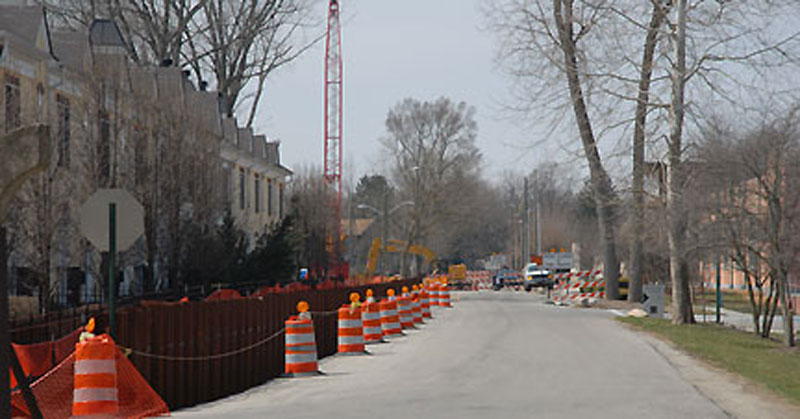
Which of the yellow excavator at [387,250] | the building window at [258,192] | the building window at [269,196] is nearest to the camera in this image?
the building window at [258,192]

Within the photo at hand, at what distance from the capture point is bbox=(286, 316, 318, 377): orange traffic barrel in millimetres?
17562

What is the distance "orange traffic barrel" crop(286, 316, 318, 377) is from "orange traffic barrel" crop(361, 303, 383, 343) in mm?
6726

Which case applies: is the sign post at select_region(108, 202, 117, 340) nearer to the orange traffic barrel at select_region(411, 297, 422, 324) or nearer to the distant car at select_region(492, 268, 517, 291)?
the orange traffic barrel at select_region(411, 297, 422, 324)

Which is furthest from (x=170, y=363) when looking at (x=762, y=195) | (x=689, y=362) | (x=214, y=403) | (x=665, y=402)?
(x=762, y=195)

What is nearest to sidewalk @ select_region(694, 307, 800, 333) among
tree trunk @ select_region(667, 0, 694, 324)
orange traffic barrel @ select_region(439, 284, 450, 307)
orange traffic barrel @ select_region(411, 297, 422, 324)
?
tree trunk @ select_region(667, 0, 694, 324)

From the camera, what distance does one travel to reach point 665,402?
14.1 m

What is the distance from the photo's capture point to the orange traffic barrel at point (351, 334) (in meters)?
21.3

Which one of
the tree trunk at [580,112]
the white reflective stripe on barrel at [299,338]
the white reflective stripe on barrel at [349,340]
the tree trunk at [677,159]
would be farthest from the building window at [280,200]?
the white reflective stripe on barrel at [299,338]

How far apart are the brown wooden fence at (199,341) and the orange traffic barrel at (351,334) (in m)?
1.41

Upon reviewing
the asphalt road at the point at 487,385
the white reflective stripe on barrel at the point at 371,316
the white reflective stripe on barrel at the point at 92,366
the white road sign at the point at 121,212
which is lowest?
the asphalt road at the point at 487,385

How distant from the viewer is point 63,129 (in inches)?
1045

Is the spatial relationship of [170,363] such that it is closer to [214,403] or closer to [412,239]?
[214,403]

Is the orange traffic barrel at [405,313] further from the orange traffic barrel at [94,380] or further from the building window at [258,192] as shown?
the building window at [258,192]

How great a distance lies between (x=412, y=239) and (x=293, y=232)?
42.0 m
